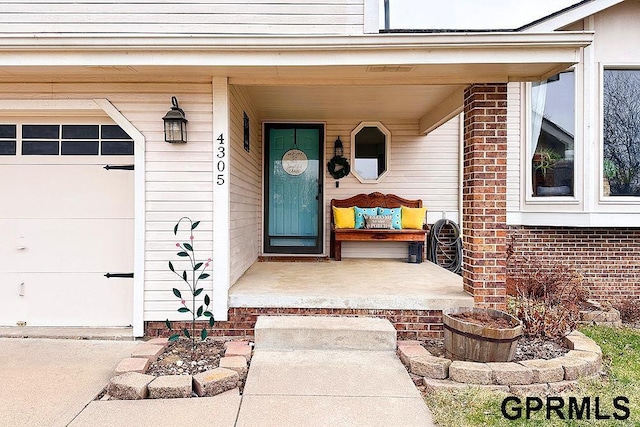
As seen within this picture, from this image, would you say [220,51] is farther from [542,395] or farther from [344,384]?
[542,395]

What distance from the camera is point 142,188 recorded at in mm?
3562

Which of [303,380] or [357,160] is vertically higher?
[357,160]

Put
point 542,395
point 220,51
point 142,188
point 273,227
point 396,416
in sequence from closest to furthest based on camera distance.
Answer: point 396,416 → point 542,395 → point 220,51 → point 142,188 → point 273,227

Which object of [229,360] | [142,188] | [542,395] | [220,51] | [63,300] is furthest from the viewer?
[63,300]

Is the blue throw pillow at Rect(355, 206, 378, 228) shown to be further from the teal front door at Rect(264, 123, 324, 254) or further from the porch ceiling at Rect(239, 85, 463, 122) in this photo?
the porch ceiling at Rect(239, 85, 463, 122)

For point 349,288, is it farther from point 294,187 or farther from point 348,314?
point 294,187

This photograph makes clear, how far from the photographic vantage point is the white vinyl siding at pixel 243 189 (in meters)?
4.06

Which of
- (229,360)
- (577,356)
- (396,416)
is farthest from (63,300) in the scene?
(577,356)

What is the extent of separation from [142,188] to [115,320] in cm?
130

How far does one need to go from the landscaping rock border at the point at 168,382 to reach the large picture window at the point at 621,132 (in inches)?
199

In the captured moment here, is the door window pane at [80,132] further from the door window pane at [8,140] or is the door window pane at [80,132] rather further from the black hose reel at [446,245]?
the black hose reel at [446,245]

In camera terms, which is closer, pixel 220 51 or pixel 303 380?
pixel 303 380

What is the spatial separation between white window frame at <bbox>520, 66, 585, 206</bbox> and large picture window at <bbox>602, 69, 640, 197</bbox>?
34 cm

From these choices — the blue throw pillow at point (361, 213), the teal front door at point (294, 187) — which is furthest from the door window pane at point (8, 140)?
the blue throw pillow at point (361, 213)
